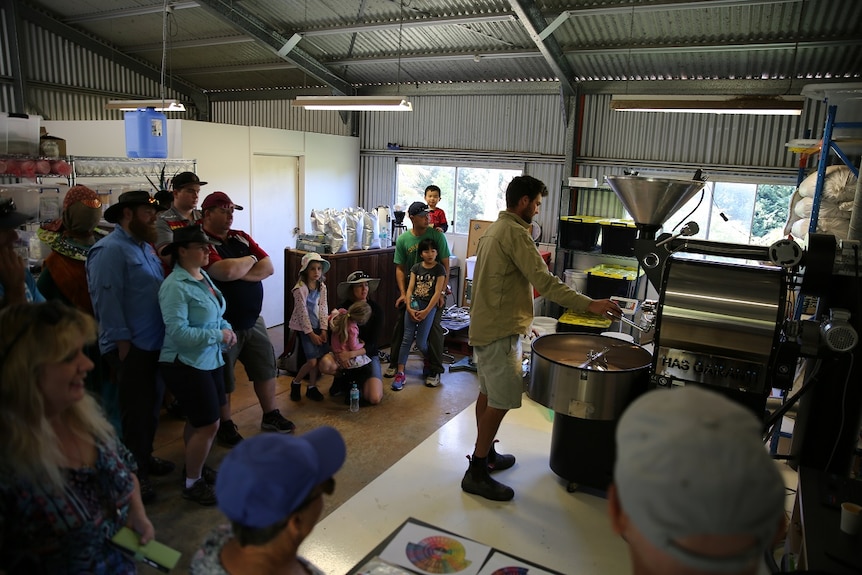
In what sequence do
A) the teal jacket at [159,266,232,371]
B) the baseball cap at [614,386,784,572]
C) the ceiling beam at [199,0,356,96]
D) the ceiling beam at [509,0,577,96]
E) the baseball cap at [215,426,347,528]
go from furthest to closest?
the ceiling beam at [199,0,356,96] → the ceiling beam at [509,0,577,96] → the teal jacket at [159,266,232,371] → the baseball cap at [215,426,347,528] → the baseball cap at [614,386,784,572]

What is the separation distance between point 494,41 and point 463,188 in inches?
82.8

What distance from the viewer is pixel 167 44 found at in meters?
8.45

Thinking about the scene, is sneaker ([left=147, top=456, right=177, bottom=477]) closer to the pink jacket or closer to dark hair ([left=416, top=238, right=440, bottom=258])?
the pink jacket

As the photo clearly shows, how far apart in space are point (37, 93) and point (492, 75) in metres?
6.40

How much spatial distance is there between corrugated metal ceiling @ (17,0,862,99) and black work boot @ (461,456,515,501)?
4.15 meters

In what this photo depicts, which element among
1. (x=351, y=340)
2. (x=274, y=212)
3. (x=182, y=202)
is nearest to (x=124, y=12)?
(x=274, y=212)

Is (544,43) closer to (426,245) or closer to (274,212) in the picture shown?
(426,245)

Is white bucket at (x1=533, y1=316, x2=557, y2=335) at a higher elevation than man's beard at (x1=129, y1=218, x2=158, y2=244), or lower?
lower

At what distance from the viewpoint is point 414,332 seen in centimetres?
546

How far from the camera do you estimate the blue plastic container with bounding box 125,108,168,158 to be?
20.1 ft

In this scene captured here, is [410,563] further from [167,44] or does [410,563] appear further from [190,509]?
[167,44]

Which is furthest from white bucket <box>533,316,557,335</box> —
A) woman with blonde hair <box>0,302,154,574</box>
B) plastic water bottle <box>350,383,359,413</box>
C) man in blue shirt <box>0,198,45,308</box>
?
woman with blonde hair <box>0,302,154,574</box>

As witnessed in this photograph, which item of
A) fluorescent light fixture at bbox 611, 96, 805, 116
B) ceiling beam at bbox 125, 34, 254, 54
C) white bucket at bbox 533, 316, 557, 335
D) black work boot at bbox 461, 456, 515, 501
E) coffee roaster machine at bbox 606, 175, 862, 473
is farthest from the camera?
ceiling beam at bbox 125, 34, 254, 54

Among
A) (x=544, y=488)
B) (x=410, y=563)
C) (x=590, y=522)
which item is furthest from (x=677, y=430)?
(x=544, y=488)
